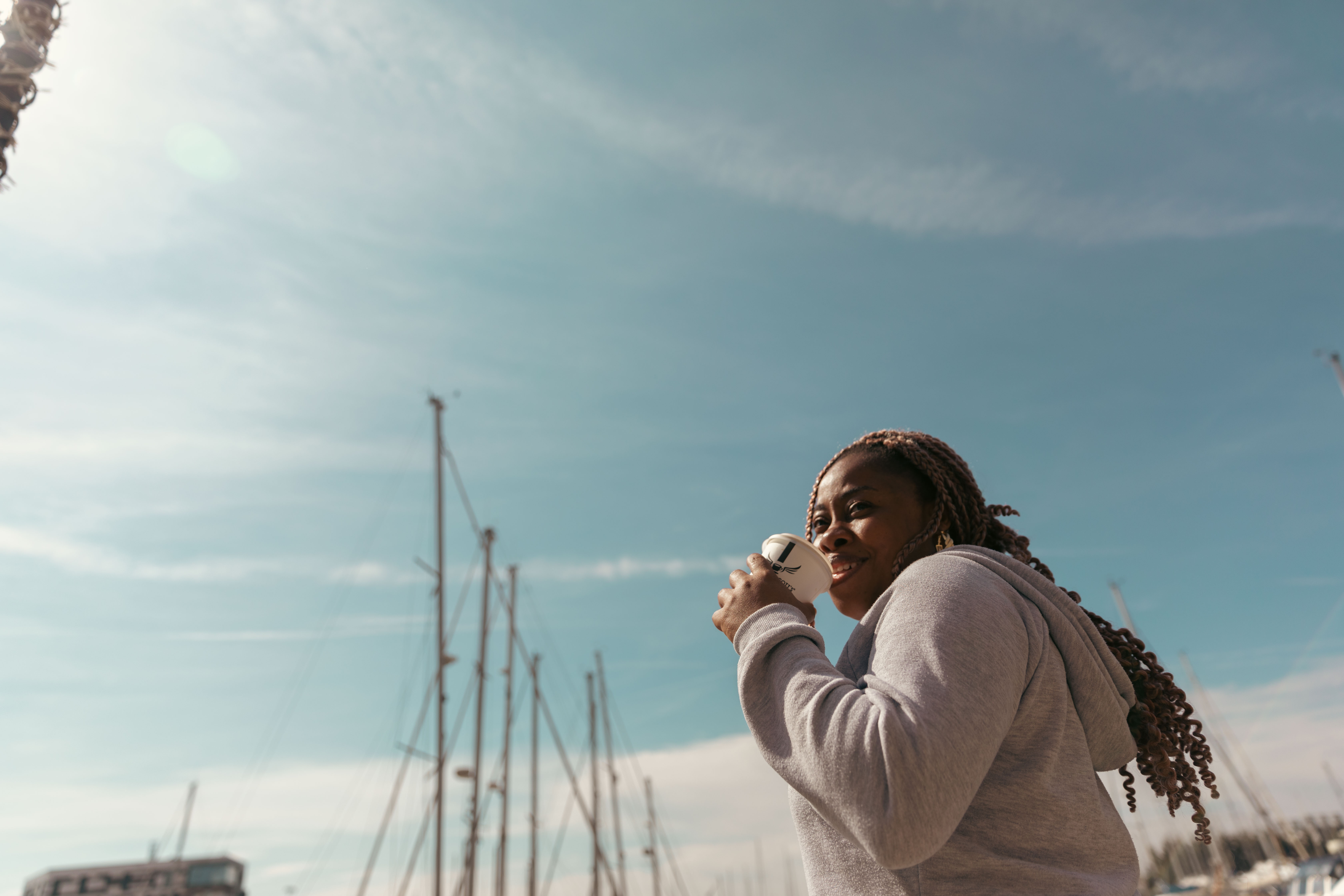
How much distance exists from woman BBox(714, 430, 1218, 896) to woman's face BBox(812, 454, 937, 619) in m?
0.19

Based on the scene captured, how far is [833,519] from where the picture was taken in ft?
7.90

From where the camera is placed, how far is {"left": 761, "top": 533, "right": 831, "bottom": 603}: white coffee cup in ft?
6.87

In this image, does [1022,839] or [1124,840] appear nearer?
[1022,839]

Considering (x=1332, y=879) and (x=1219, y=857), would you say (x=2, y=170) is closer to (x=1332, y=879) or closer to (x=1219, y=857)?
(x=1332, y=879)

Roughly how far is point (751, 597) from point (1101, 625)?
1.06 metres

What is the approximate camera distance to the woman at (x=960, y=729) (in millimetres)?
1471

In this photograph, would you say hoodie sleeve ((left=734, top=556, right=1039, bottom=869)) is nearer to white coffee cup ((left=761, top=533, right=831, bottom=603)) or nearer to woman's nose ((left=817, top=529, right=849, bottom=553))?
white coffee cup ((left=761, top=533, right=831, bottom=603))

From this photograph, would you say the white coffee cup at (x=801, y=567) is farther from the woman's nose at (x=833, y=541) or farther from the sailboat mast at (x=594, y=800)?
the sailboat mast at (x=594, y=800)

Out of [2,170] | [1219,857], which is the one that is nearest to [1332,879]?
[1219,857]

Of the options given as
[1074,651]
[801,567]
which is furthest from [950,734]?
[801,567]

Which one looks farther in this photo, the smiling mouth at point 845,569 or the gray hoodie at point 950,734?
the smiling mouth at point 845,569

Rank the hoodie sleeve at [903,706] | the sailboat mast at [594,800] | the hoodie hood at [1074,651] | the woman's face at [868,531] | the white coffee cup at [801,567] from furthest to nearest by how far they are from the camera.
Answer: the sailboat mast at [594,800], the woman's face at [868,531], the white coffee cup at [801,567], the hoodie hood at [1074,651], the hoodie sleeve at [903,706]

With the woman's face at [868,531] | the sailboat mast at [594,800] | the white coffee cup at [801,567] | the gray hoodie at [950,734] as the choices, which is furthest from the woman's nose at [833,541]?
the sailboat mast at [594,800]

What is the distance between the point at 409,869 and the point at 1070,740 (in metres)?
24.7
